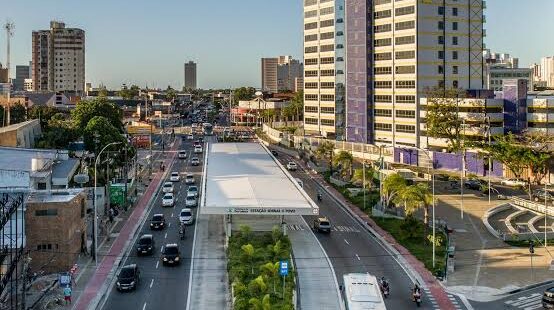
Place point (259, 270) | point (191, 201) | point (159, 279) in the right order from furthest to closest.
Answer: point (191, 201) < point (159, 279) < point (259, 270)

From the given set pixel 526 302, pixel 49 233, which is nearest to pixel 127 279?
pixel 49 233

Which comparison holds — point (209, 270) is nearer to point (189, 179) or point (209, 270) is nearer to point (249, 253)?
point (249, 253)

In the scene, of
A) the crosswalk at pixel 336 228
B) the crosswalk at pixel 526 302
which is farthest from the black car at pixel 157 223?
the crosswalk at pixel 526 302

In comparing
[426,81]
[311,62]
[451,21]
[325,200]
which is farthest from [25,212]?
[311,62]

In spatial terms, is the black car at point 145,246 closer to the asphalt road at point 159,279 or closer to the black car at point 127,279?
the asphalt road at point 159,279

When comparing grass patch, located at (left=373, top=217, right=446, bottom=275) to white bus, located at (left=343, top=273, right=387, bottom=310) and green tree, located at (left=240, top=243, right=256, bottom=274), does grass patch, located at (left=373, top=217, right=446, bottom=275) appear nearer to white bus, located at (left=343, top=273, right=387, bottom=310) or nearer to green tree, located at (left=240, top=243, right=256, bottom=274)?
white bus, located at (left=343, top=273, right=387, bottom=310)
